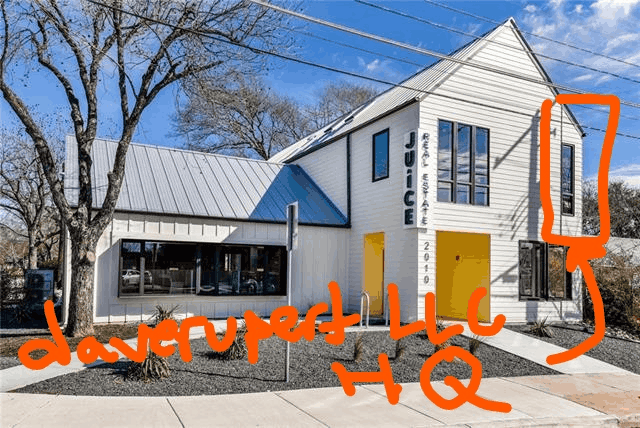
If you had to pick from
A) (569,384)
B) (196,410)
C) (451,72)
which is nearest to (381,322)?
(569,384)

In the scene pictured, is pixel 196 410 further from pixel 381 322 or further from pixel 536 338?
pixel 536 338

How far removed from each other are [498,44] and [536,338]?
826 centimetres

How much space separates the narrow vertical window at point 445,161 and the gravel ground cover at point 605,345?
3950 mm

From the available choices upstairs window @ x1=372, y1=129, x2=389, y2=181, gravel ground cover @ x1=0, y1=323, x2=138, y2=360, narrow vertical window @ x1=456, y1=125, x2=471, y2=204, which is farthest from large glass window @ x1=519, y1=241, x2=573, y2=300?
gravel ground cover @ x1=0, y1=323, x2=138, y2=360

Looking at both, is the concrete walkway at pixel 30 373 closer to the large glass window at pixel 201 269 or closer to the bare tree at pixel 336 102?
the large glass window at pixel 201 269

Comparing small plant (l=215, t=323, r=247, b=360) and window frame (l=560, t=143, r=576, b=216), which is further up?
window frame (l=560, t=143, r=576, b=216)

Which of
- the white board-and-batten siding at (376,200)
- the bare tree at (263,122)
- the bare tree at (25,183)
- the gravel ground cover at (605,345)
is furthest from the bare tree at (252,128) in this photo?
the gravel ground cover at (605,345)

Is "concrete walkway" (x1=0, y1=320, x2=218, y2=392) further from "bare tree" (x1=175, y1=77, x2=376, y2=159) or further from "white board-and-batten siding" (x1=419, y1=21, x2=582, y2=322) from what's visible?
"bare tree" (x1=175, y1=77, x2=376, y2=159)

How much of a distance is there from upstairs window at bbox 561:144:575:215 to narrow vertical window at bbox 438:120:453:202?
4.16 m

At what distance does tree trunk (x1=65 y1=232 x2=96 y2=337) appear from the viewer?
1155 cm

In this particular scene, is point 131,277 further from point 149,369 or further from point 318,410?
point 318,410

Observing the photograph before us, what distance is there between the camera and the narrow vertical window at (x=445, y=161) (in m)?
14.8

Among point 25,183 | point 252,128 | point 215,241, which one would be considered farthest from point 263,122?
point 215,241

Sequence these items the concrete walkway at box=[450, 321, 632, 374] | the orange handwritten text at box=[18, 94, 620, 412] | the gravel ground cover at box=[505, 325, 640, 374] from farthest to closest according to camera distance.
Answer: the gravel ground cover at box=[505, 325, 640, 374], the concrete walkway at box=[450, 321, 632, 374], the orange handwritten text at box=[18, 94, 620, 412]
